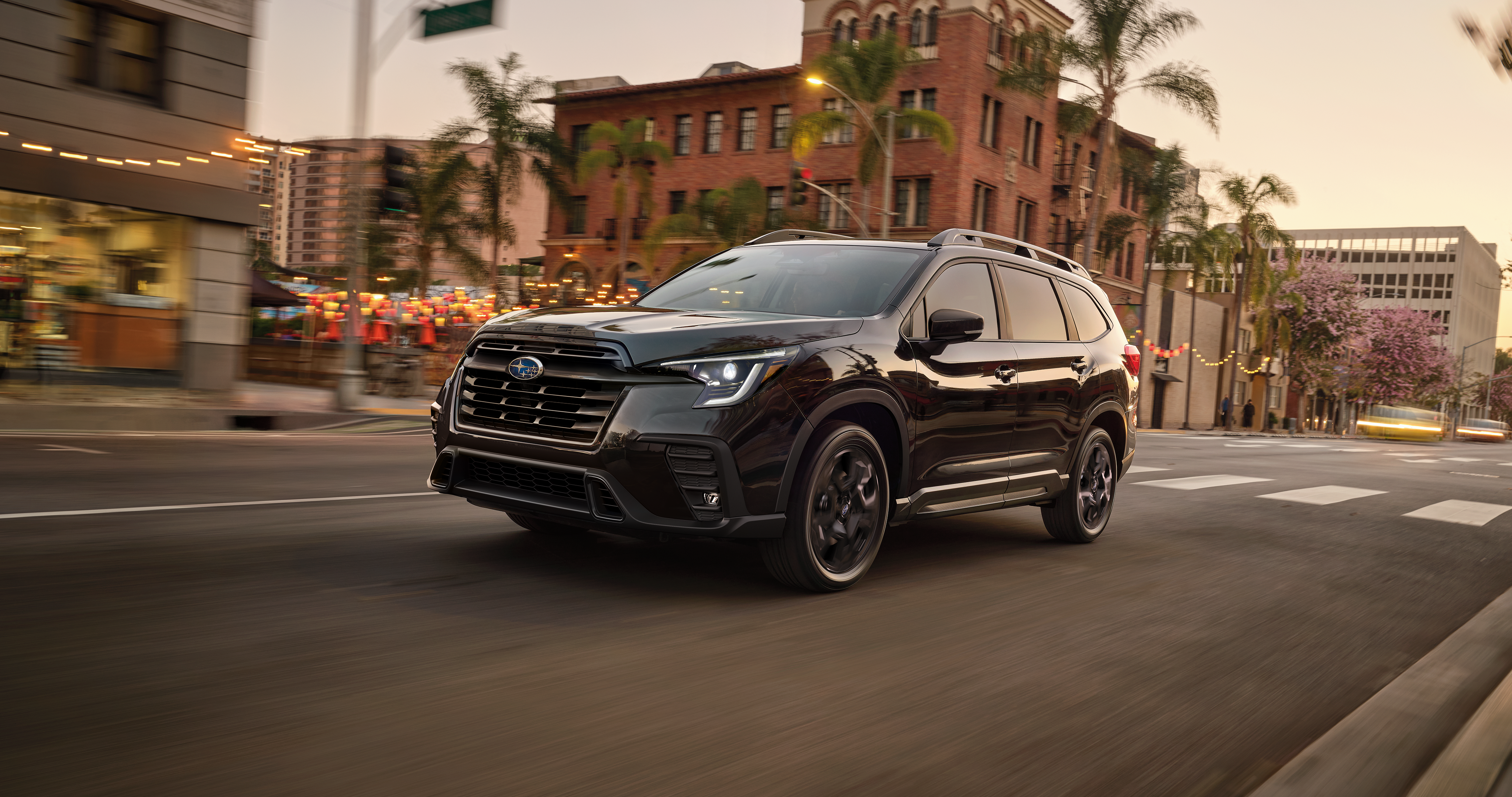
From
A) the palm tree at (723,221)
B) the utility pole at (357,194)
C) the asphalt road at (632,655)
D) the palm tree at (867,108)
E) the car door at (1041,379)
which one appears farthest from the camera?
the palm tree at (723,221)

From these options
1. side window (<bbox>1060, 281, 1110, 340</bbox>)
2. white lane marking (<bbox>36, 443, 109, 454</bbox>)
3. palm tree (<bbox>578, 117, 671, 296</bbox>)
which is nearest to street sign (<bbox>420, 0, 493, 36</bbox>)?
white lane marking (<bbox>36, 443, 109, 454</bbox>)

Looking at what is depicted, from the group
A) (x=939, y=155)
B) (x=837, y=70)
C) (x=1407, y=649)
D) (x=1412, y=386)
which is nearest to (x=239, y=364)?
(x=1407, y=649)

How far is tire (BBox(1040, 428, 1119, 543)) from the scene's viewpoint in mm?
7496

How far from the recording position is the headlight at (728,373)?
4.84 meters

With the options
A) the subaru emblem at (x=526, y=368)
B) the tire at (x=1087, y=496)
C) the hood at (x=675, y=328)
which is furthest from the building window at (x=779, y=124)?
the subaru emblem at (x=526, y=368)

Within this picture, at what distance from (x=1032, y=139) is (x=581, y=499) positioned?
44.4 meters

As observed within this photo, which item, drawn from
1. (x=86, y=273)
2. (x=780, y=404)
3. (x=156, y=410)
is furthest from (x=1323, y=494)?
(x=86, y=273)

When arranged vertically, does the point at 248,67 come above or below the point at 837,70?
below

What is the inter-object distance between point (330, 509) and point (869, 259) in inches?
140

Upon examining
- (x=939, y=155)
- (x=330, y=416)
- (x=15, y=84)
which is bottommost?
(x=330, y=416)

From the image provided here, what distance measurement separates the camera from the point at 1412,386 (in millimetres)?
74812

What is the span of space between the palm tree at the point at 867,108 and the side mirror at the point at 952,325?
28698 mm

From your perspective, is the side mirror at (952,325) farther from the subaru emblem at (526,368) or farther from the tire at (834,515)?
the subaru emblem at (526,368)

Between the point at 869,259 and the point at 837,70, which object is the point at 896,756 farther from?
the point at 837,70
